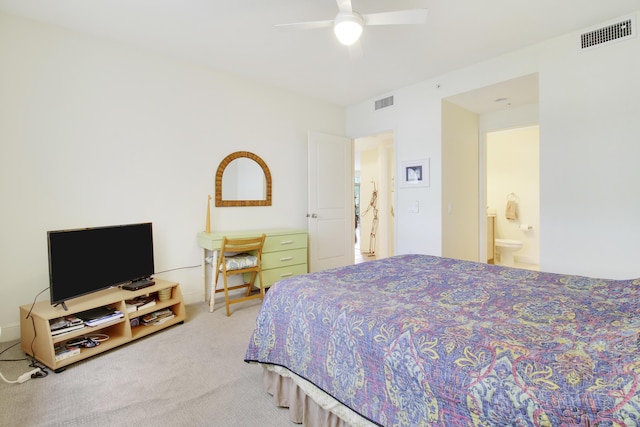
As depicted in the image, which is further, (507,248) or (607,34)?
(507,248)

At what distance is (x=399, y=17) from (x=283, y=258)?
2685mm

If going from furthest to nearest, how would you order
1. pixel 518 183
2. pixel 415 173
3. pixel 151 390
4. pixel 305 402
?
pixel 518 183 → pixel 415 173 → pixel 151 390 → pixel 305 402

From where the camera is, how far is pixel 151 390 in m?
1.89

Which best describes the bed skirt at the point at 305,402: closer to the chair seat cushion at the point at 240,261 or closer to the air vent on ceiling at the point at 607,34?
the chair seat cushion at the point at 240,261

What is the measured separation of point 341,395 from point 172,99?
11.1 feet

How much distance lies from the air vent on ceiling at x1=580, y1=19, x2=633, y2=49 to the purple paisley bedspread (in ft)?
7.54

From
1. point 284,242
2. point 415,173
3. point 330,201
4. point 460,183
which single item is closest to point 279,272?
point 284,242

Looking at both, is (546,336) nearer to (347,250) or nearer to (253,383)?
(253,383)

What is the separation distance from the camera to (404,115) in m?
4.24

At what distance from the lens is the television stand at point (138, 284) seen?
2.71 m

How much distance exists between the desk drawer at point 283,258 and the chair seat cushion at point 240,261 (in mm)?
165

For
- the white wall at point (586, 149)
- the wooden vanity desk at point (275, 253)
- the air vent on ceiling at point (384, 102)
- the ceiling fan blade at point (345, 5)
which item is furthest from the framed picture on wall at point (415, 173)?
the ceiling fan blade at point (345, 5)

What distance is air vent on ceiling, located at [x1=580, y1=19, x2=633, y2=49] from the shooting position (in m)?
2.60

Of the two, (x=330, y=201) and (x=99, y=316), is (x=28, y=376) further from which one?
(x=330, y=201)
